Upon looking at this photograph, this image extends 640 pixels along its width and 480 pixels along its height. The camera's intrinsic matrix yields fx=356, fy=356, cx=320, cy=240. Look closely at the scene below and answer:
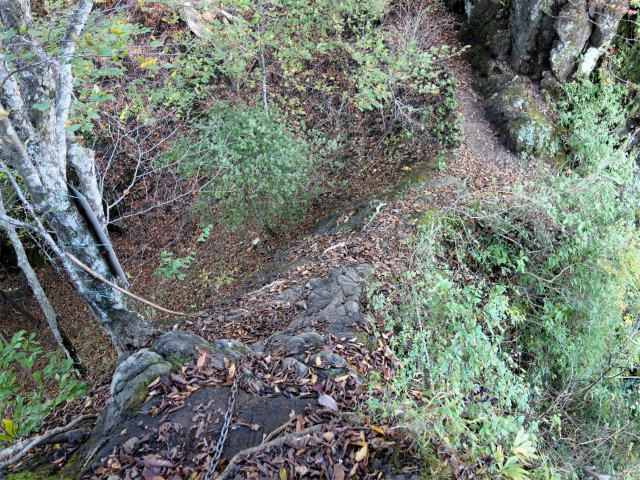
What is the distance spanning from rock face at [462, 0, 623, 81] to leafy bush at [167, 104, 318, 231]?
646 cm

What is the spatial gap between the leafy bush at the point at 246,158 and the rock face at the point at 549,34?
646cm

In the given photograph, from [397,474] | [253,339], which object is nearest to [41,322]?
[253,339]

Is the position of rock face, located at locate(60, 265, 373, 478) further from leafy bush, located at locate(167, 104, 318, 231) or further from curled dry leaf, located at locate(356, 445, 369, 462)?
leafy bush, located at locate(167, 104, 318, 231)

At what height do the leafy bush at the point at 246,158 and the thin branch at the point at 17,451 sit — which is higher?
the leafy bush at the point at 246,158

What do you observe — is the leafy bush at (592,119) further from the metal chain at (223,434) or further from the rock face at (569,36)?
the metal chain at (223,434)

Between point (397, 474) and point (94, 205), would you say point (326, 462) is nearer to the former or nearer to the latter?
point (397, 474)

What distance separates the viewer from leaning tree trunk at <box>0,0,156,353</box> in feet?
9.61

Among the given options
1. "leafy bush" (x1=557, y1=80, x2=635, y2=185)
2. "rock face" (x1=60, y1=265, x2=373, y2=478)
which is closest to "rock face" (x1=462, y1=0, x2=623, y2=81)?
"leafy bush" (x1=557, y1=80, x2=635, y2=185)

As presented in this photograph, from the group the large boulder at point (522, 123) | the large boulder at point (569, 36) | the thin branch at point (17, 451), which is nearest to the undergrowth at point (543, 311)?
the large boulder at point (522, 123)

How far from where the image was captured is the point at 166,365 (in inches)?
109

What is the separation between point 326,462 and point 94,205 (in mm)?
3377

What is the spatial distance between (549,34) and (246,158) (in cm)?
799

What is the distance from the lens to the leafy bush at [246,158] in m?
6.23

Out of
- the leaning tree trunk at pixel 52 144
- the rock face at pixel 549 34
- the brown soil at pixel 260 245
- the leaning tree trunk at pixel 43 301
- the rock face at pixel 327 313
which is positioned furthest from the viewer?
the rock face at pixel 549 34
